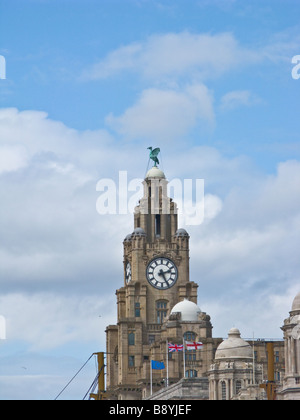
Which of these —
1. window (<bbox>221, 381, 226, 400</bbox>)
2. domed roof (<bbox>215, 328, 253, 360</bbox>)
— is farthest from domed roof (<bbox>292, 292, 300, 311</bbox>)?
domed roof (<bbox>215, 328, 253, 360</bbox>)

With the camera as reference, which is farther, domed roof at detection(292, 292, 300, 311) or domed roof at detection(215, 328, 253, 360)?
domed roof at detection(215, 328, 253, 360)

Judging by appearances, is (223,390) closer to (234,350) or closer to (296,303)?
(234,350)

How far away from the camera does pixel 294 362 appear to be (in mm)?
136750

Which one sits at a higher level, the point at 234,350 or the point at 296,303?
the point at 234,350

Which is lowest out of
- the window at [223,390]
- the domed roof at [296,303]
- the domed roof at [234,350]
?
the window at [223,390]

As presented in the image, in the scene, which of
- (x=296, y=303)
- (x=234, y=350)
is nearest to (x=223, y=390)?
(x=234, y=350)

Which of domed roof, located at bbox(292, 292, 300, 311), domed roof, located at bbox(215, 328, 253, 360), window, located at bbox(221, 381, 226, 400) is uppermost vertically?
domed roof, located at bbox(215, 328, 253, 360)

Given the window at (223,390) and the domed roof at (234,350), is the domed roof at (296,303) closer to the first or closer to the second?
the window at (223,390)

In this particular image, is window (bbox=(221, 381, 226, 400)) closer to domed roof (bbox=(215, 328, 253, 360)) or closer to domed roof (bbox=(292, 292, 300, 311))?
domed roof (bbox=(215, 328, 253, 360))

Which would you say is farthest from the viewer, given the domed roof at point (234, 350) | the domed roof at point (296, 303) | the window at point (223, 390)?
the domed roof at point (234, 350)

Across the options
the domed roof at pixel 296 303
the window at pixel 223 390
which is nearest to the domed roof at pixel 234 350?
the window at pixel 223 390

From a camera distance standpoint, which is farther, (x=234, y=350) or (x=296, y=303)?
(x=234, y=350)
